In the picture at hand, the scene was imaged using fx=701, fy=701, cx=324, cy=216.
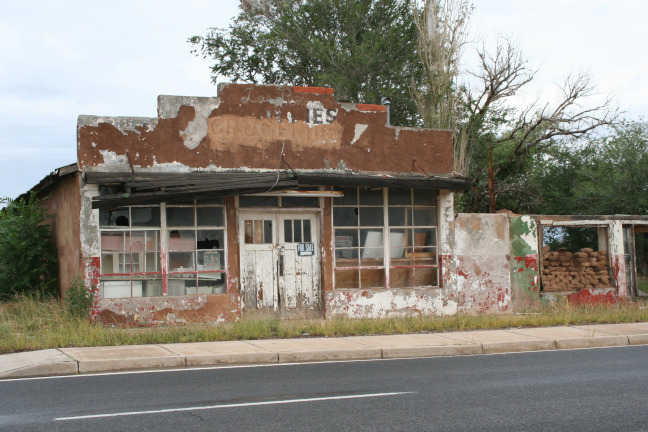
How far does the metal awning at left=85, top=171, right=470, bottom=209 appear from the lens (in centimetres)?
1336

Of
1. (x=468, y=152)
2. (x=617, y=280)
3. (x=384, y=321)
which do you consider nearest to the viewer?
(x=384, y=321)

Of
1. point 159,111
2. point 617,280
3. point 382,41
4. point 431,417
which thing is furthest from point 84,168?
point 382,41

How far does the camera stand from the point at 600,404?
7703mm

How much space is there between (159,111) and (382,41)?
16015mm

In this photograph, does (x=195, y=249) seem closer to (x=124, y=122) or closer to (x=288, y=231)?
(x=288, y=231)

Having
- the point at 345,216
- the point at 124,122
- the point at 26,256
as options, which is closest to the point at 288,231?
the point at 345,216

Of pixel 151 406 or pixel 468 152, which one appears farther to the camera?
pixel 468 152

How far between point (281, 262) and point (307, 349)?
429cm

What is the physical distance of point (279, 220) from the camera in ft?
50.3

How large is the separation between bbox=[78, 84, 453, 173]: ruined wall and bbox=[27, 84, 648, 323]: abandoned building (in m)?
0.02

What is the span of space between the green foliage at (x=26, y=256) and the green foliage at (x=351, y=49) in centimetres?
1469

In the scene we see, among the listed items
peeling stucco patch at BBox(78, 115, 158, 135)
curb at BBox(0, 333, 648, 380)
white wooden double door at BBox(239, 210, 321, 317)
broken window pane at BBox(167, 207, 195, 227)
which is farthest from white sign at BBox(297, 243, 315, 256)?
peeling stucco patch at BBox(78, 115, 158, 135)

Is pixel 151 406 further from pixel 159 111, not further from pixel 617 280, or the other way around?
pixel 617 280

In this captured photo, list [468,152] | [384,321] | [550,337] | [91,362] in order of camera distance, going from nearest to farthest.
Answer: [91,362] < [550,337] < [384,321] < [468,152]
